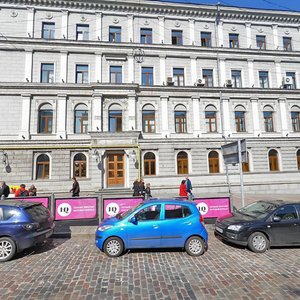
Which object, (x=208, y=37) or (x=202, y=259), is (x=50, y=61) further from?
(x=202, y=259)

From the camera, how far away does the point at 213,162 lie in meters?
19.6

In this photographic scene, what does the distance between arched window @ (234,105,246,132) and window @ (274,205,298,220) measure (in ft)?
47.7

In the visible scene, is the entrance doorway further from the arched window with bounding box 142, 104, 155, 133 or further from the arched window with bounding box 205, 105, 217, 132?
the arched window with bounding box 205, 105, 217, 132

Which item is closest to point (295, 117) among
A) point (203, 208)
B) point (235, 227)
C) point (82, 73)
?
point (203, 208)

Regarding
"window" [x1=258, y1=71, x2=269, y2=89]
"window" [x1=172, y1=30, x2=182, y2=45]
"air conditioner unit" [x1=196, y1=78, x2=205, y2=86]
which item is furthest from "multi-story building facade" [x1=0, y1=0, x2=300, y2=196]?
"air conditioner unit" [x1=196, y1=78, x2=205, y2=86]

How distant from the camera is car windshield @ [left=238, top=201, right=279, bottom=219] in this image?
23.2ft

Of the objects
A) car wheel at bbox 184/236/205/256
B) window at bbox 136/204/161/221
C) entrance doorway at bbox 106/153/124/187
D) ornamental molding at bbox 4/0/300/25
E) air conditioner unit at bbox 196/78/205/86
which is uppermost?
ornamental molding at bbox 4/0/300/25

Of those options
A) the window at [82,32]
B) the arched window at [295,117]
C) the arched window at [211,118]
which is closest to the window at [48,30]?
the window at [82,32]

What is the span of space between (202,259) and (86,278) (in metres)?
3.18

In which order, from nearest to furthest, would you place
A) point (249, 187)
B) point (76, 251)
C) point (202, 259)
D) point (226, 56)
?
point (202, 259) < point (76, 251) < point (249, 187) < point (226, 56)

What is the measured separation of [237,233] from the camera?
654cm

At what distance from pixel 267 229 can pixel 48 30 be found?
75.5 feet

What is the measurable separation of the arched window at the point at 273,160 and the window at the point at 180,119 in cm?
893

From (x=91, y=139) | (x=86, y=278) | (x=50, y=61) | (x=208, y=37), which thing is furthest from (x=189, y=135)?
(x=86, y=278)
